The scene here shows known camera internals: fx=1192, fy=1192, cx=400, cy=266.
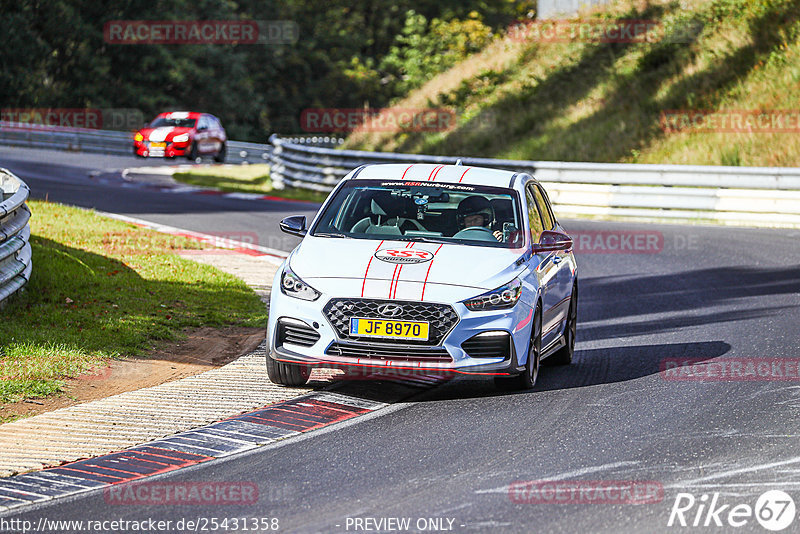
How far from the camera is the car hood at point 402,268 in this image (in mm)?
8570

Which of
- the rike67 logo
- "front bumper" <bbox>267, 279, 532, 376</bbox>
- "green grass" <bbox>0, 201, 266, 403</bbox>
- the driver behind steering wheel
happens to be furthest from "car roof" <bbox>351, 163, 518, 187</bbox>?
the rike67 logo

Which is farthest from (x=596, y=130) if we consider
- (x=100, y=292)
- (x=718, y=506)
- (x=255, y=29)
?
(x=255, y=29)

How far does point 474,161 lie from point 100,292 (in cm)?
1365

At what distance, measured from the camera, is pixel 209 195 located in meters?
28.0

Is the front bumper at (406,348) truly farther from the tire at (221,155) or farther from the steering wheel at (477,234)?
the tire at (221,155)

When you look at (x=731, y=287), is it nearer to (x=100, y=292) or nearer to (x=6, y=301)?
(x=100, y=292)

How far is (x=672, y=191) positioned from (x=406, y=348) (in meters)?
15.9

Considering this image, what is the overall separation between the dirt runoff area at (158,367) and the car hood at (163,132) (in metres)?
27.2

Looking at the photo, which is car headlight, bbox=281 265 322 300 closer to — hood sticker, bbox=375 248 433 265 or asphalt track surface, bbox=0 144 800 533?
hood sticker, bbox=375 248 433 265

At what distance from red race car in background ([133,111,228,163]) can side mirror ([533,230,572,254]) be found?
1171 inches

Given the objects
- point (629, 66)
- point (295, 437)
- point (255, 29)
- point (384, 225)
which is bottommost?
point (295, 437)

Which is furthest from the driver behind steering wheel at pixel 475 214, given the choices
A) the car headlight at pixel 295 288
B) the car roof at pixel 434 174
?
the car headlight at pixel 295 288

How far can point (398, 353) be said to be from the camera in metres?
8.52

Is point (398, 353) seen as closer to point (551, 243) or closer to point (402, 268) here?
point (402, 268)
